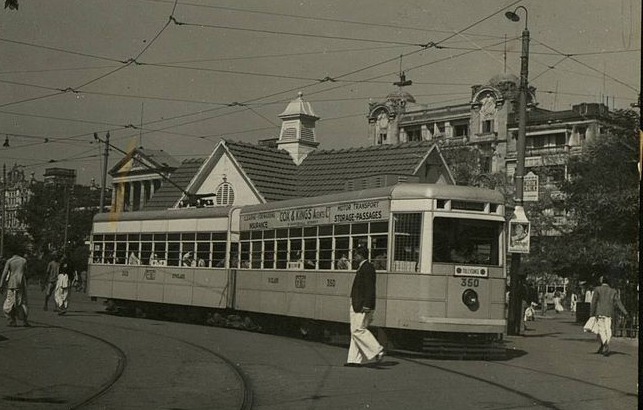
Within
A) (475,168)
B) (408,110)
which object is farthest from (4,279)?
(408,110)

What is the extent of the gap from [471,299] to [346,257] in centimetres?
265

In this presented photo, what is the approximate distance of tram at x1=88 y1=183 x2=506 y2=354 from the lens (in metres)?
15.5

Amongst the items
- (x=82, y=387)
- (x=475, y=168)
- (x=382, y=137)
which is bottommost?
(x=82, y=387)

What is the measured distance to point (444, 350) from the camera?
15359 millimetres

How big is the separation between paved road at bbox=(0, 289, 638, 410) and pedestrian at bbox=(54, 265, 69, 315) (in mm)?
5344

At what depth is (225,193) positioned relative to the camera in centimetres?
4175

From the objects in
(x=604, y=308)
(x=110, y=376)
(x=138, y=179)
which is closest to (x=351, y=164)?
(x=138, y=179)

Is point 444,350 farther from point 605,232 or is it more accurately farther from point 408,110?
point 408,110

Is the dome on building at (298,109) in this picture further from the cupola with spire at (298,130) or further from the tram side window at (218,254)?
the tram side window at (218,254)

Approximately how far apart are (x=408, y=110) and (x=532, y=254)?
38.6 meters

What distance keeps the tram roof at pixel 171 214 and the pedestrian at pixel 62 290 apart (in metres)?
2.45

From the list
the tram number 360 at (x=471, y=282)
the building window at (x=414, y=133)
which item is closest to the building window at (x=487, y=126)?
the building window at (x=414, y=133)

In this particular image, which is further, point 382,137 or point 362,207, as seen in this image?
point 382,137

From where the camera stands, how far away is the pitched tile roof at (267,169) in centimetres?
4078
